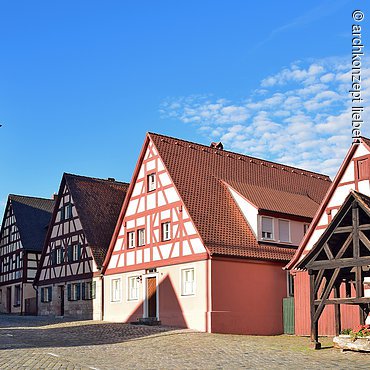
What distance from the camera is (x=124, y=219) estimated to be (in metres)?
38.4

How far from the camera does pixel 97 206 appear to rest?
44.6 meters

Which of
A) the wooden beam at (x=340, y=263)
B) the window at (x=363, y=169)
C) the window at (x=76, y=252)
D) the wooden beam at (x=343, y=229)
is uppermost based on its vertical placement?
the window at (x=363, y=169)

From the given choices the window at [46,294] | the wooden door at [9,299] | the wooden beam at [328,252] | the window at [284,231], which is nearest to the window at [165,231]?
the window at [284,231]

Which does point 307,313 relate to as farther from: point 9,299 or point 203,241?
point 9,299

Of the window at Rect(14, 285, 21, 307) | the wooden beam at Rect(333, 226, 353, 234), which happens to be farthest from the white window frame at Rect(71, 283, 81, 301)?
the wooden beam at Rect(333, 226, 353, 234)

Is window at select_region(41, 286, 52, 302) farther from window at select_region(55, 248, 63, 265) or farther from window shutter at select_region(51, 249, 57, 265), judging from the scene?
window at select_region(55, 248, 63, 265)

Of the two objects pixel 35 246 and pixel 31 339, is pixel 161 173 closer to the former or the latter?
pixel 31 339

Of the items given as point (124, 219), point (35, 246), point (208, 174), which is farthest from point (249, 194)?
point (35, 246)

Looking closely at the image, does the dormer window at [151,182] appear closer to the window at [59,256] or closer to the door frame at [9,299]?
the window at [59,256]

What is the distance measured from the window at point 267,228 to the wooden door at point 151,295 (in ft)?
20.3

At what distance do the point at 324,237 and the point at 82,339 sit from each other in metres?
10.8

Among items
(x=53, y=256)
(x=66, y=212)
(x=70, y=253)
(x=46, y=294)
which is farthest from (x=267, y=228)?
(x=46, y=294)

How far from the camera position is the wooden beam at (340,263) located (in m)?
20.8

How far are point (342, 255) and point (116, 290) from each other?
19.5 meters
